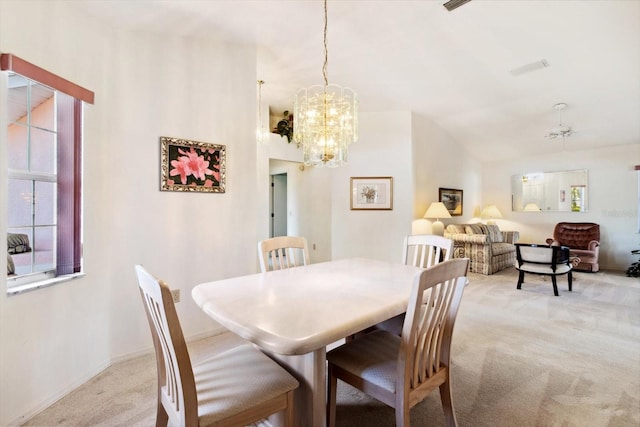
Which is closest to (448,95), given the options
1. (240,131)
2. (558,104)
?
(558,104)

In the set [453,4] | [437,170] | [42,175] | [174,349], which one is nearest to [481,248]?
[437,170]

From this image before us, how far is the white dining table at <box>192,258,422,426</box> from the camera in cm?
107

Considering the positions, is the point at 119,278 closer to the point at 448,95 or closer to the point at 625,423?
the point at 625,423

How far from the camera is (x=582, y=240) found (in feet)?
A: 19.0

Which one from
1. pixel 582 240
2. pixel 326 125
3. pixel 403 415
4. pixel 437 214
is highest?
pixel 326 125

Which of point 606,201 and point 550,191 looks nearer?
point 606,201

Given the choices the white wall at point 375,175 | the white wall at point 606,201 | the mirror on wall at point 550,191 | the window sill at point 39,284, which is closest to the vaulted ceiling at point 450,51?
the white wall at point 375,175

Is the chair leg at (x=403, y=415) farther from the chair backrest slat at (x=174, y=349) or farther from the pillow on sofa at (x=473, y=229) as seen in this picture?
the pillow on sofa at (x=473, y=229)

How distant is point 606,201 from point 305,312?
23.7ft

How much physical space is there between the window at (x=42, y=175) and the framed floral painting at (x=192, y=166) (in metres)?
0.58

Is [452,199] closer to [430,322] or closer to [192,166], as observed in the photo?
[192,166]

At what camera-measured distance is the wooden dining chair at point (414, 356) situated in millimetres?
1229

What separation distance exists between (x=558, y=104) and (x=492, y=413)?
15.6ft

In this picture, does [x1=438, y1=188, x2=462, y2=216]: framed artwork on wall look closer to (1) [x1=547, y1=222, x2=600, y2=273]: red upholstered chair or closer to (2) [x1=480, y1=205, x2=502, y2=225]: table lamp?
(2) [x1=480, y1=205, x2=502, y2=225]: table lamp
